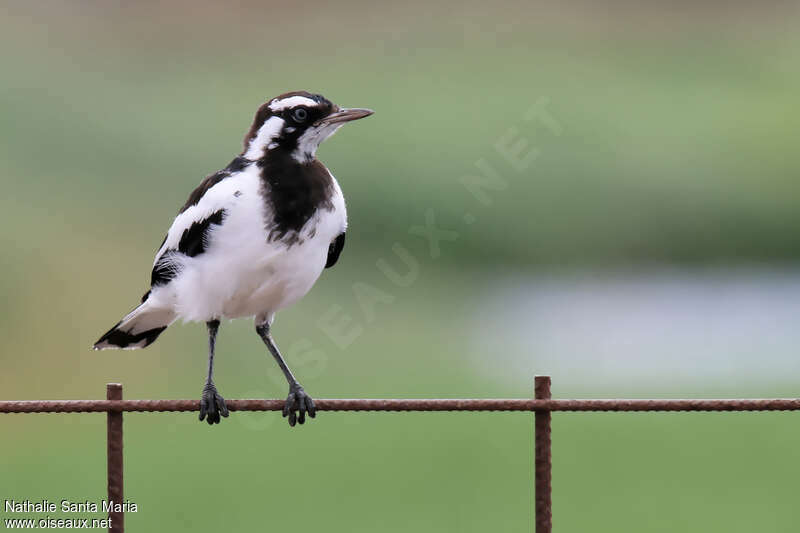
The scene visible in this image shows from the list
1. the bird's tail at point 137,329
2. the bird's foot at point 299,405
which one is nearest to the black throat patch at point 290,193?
the bird's foot at point 299,405

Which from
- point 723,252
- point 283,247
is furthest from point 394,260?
point 283,247

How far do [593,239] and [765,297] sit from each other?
6.42m

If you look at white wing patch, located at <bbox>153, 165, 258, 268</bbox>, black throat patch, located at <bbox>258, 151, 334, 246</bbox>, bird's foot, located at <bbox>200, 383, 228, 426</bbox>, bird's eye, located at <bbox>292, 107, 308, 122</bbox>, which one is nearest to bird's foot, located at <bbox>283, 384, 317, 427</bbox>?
bird's foot, located at <bbox>200, 383, 228, 426</bbox>

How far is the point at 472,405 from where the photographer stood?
3297mm

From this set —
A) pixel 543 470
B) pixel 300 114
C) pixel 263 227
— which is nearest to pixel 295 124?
pixel 300 114

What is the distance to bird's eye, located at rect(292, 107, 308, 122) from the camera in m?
4.56

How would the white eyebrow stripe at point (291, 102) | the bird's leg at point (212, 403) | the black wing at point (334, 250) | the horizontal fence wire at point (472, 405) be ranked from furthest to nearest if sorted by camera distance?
the black wing at point (334, 250) → the white eyebrow stripe at point (291, 102) → the bird's leg at point (212, 403) → the horizontal fence wire at point (472, 405)

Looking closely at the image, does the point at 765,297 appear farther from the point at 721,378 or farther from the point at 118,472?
the point at 118,472

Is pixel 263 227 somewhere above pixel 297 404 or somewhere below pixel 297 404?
above

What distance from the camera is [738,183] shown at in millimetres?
31359

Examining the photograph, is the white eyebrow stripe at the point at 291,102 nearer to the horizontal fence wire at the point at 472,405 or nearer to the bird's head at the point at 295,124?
the bird's head at the point at 295,124

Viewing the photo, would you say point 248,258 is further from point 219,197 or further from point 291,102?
point 291,102

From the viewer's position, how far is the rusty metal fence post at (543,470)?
337 centimetres

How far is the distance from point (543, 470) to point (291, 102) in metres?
1.92
